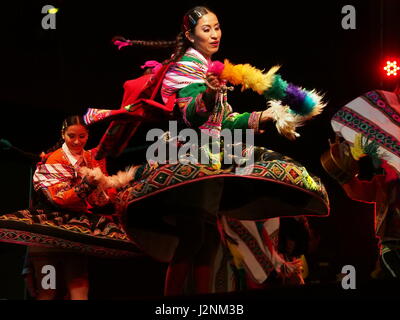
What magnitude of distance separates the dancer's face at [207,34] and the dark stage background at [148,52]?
678mm

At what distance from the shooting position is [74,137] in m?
4.31

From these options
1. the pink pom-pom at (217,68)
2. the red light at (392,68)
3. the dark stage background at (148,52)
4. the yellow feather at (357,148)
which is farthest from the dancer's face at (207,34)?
the red light at (392,68)

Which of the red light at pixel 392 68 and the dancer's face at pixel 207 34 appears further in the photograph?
the red light at pixel 392 68

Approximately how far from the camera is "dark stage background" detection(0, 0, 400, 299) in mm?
4312

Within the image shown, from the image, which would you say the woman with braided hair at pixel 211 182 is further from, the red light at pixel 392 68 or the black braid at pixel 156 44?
the red light at pixel 392 68

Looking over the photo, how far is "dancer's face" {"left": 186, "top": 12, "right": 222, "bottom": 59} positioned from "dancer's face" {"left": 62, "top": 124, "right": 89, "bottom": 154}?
3.41 feet

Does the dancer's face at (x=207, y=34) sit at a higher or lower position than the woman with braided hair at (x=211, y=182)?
higher

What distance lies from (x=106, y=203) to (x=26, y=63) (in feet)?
3.33

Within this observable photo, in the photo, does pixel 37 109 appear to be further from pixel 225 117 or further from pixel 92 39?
pixel 225 117

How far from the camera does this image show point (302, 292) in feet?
8.64

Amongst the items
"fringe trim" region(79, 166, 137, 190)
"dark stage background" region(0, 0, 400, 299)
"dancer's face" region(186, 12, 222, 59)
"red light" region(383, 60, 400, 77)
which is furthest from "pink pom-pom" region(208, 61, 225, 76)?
"red light" region(383, 60, 400, 77)

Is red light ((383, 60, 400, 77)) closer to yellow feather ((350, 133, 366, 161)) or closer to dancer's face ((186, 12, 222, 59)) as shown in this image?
yellow feather ((350, 133, 366, 161))

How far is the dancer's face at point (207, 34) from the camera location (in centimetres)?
363
